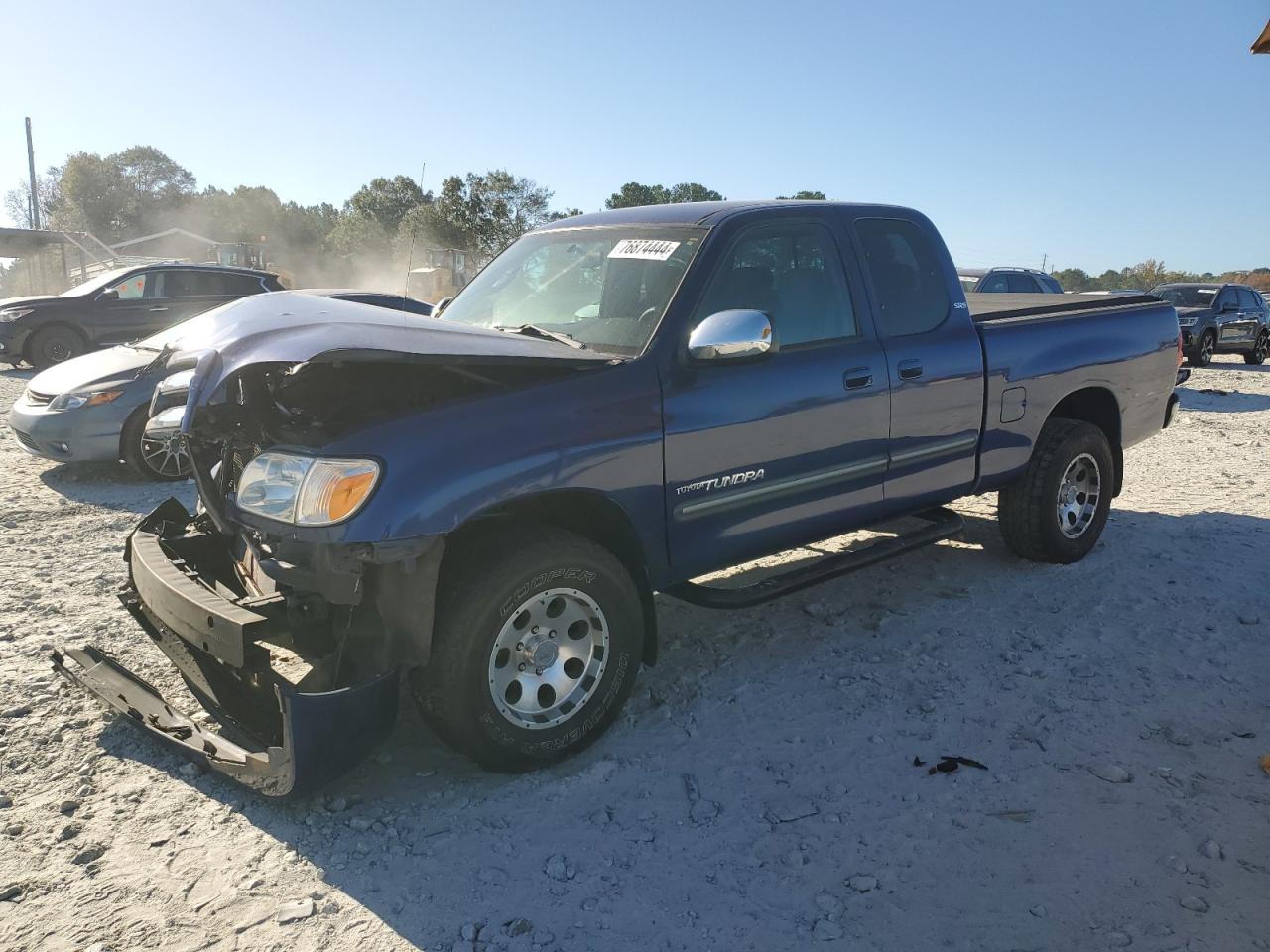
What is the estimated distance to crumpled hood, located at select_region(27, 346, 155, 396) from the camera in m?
7.34

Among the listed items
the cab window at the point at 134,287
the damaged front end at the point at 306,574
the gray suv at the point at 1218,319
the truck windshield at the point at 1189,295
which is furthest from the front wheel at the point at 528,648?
the truck windshield at the point at 1189,295

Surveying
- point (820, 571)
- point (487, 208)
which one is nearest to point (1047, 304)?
point (820, 571)

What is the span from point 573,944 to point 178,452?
5.86 m

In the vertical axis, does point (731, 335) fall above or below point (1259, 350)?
above

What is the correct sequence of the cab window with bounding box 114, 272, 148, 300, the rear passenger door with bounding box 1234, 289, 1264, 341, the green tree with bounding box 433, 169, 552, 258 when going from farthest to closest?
the green tree with bounding box 433, 169, 552, 258 < the rear passenger door with bounding box 1234, 289, 1264, 341 < the cab window with bounding box 114, 272, 148, 300

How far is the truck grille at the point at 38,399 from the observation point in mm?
7445

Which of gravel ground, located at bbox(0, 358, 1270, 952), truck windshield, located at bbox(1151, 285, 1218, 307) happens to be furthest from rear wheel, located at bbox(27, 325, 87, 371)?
truck windshield, located at bbox(1151, 285, 1218, 307)

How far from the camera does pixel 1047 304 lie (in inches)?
230

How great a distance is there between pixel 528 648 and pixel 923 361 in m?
2.41

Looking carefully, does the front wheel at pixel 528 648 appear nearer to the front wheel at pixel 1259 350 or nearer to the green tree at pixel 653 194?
the front wheel at pixel 1259 350

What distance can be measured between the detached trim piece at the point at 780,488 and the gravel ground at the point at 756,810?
853mm

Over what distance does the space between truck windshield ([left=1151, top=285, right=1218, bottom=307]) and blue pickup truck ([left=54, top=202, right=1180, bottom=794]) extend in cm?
1626

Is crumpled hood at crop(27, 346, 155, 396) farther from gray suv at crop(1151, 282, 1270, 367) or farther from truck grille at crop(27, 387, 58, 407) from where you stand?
gray suv at crop(1151, 282, 1270, 367)

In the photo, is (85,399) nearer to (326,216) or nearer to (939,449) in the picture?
(939,449)
